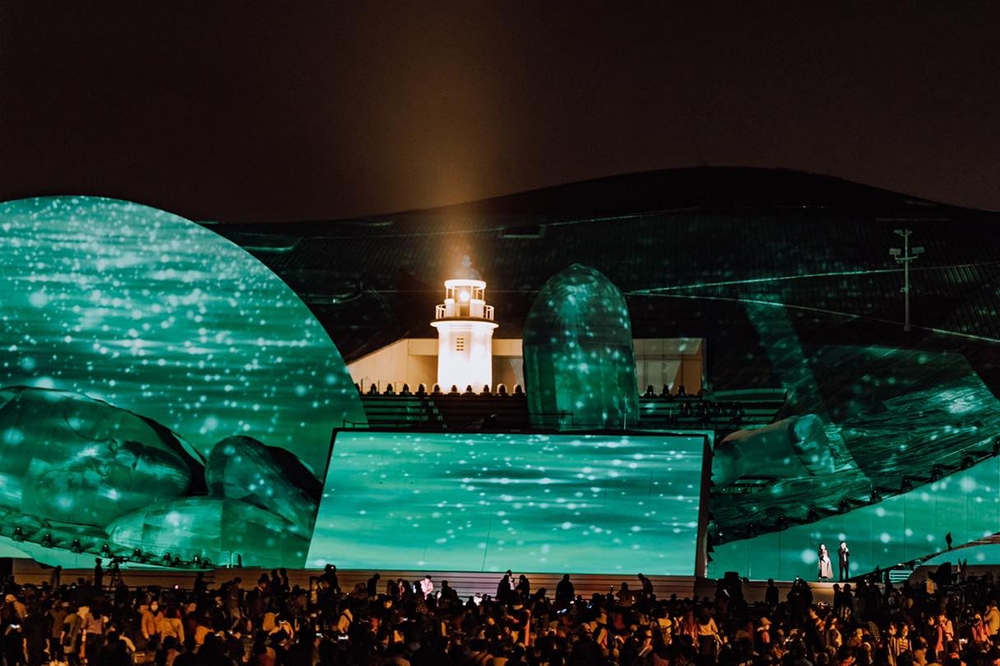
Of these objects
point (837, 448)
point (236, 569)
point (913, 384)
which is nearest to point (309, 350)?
point (236, 569)

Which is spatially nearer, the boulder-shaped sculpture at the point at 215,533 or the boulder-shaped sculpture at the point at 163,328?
the boulder-shaped sculpture at the point at 215,533

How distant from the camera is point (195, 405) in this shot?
134ft

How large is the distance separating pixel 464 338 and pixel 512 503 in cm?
2076

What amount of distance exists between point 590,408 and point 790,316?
803 inches

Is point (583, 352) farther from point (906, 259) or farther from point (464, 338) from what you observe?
point (906, 259)

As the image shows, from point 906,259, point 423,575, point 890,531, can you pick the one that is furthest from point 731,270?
point 423,575

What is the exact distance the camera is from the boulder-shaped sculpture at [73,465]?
38.1m

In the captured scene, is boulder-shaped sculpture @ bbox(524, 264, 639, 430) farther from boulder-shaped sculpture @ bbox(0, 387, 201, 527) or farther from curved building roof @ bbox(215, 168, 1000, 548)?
curved building roof @ bbox(215, 168, 1000, 548)

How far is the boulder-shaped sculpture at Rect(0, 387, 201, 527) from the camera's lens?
38.1m

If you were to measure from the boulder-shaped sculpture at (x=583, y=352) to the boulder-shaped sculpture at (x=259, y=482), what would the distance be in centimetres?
609

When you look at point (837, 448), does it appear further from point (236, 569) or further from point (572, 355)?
point (236, 569)

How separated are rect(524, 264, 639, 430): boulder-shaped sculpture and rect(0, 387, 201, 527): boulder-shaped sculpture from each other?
8.89m

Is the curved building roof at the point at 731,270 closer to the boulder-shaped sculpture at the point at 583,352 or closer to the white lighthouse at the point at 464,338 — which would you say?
the white lighthouse at the point at 464,338

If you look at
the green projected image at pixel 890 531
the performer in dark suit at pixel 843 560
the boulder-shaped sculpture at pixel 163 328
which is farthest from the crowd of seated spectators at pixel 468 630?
the boulder-shaped sculpture at pixel 163 328
